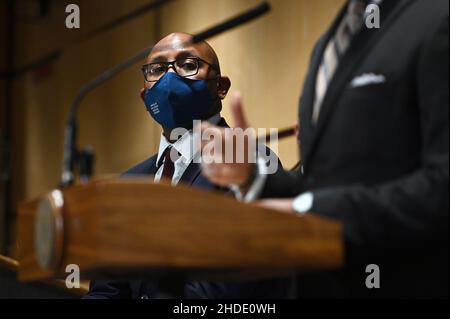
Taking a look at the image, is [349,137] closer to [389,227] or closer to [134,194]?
[389,227]

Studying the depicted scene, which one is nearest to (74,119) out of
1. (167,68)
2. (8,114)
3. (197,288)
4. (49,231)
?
(49,231)

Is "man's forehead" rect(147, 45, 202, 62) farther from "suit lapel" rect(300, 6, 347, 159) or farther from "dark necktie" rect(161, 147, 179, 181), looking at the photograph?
"suit lapel" rect(300, 6, 347, 159)

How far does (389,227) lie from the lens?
127 centimetres

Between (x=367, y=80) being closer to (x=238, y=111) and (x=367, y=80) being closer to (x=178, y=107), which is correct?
(x=238, y=111)

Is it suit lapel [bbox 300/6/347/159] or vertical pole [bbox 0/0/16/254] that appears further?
vertical pole [bbox 0/0/16/254]

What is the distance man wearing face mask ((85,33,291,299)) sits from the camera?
7.13 feet

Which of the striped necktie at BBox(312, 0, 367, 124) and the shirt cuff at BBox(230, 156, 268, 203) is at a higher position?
the striped necktie at BBox(312, 0, 367, 124)

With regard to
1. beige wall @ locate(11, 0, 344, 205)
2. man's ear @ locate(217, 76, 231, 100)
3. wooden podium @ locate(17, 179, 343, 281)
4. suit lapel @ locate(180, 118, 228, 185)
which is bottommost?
wooden podium @ locate(17, 179, 343, 281)

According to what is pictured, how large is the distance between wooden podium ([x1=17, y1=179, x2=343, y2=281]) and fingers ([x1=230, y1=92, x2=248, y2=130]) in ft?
0.77

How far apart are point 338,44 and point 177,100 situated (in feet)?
2.46

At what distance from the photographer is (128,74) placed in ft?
16.9

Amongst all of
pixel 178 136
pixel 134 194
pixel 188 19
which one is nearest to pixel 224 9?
pixel 188 19

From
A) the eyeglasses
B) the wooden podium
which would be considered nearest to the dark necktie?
the eyeglasses
